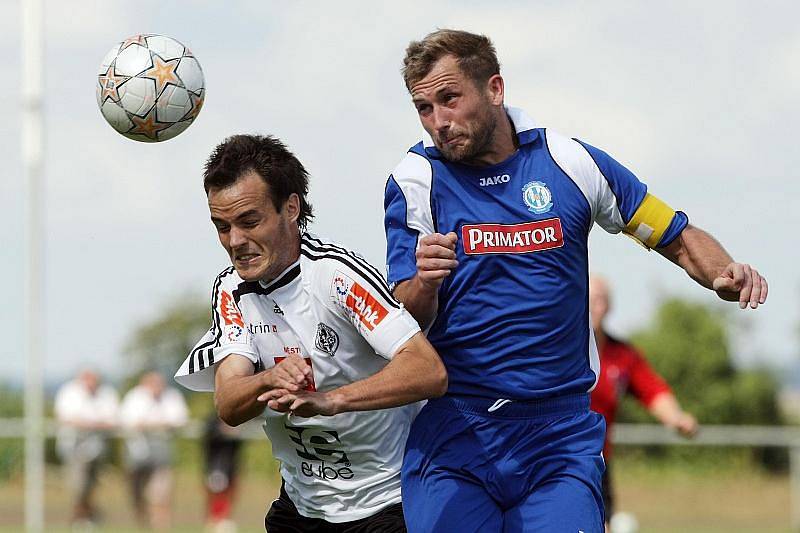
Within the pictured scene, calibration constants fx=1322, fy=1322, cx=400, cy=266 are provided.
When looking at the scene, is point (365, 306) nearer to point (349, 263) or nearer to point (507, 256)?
point (349, 263)

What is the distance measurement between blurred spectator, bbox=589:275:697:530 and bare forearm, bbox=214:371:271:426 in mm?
4767

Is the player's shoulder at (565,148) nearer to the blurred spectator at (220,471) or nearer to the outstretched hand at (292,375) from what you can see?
the outstretched hand at (292,375)

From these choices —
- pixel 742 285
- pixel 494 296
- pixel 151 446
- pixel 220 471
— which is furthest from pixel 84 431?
pixel 742 285

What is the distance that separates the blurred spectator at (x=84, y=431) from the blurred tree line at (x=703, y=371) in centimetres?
1880

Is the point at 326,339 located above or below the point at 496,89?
below

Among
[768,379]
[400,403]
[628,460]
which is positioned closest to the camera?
[400,403]

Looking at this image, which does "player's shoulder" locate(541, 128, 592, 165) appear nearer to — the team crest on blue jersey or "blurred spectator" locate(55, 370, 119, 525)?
the team crest on blue jersey

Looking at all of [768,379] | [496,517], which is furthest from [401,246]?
[768,379]

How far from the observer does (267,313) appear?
214 inches

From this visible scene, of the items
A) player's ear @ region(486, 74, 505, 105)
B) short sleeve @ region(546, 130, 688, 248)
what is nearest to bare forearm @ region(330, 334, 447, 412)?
short sleeve @ region(546, 130, 688, 248)

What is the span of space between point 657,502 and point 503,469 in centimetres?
→ 1676

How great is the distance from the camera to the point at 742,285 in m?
5.12

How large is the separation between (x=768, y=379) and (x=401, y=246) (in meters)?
34.6

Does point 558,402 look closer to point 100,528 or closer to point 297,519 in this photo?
point 297,519
